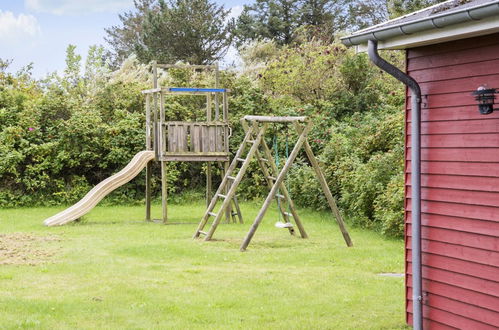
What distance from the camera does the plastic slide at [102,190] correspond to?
16312 millimetres

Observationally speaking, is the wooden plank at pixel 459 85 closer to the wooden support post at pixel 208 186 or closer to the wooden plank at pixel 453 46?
the wooden plank at pixel 453 46

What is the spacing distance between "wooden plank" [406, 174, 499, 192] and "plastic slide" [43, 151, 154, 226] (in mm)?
10350

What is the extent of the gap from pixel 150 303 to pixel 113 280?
4.84ft

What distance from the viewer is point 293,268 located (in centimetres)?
1118

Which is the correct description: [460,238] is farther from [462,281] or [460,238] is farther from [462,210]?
[462,281]

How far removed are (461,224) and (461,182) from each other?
1.17 ft

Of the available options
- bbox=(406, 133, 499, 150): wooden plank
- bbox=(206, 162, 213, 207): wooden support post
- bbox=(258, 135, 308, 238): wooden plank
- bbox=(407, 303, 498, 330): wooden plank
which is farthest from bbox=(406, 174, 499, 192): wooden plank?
bbox=(206, 162, 213, 207): wooden support post

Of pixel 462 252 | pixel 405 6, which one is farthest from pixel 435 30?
pixel 405 6

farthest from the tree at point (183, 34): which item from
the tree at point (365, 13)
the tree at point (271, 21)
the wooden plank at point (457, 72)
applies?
the wooden plank at point (457, 72)

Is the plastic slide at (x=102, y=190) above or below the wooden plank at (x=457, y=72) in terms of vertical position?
below

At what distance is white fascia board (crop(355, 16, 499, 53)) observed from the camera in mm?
5875

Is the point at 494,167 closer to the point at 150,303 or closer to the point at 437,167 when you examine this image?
the point at 437,167

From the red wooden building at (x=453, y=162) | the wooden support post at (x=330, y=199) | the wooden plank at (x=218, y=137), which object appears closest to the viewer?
the red wooden building at (x=453, y=162)

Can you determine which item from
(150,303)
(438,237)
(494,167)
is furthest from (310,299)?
(494,167)
